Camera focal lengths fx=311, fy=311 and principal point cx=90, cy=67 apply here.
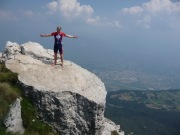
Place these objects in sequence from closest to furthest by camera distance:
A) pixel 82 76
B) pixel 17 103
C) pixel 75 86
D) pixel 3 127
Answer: pixel 3 127
pixel 17 103
pixel 75 86
pixel 82 76

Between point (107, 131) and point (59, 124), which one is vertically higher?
point (59, 124)

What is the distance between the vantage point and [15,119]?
18781 millimetres

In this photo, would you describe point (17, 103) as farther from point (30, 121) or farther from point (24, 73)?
point (24, 73)

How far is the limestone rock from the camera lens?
1829cm

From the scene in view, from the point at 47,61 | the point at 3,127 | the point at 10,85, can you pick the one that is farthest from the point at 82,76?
the point at 3,127

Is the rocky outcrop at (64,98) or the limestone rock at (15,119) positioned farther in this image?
the rocky outcrop at (64,98)

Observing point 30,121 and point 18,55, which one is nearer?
point 30,121

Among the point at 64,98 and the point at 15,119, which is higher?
the point at 64,98

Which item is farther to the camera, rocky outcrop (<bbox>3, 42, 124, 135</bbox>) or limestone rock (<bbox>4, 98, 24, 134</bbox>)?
rocky outcrop (<bbox>3, 42, 124, 135</bbox>)

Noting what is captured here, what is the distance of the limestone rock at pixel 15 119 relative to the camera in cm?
1829

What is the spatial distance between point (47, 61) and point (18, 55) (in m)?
2.54

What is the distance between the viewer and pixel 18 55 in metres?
26.9

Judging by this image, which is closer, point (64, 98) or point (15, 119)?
point (15, 119)

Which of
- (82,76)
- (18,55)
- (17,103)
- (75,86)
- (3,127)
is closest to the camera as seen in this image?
(3,127)
